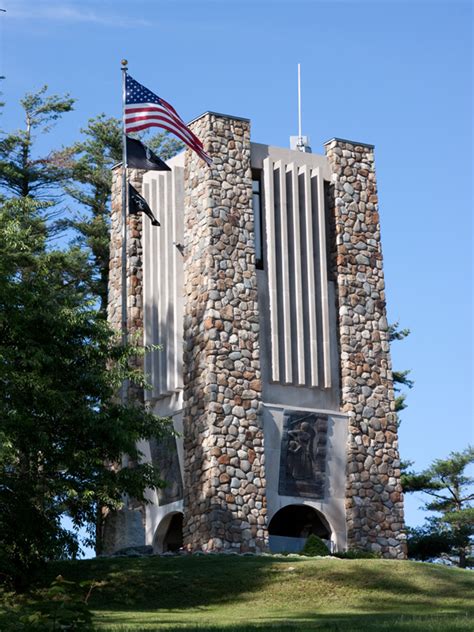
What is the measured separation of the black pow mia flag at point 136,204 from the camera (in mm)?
32781

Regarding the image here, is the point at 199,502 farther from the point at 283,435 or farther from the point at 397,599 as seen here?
the point at 397,599

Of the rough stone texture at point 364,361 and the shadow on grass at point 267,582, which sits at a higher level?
the rough stone texture at point 364,361

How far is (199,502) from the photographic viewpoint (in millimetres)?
30500

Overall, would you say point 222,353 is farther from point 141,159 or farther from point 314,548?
point 141,159

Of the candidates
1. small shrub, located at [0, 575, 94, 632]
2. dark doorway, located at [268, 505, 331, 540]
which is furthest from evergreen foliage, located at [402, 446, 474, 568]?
small shrub, located at [0, 575, 94, 632]

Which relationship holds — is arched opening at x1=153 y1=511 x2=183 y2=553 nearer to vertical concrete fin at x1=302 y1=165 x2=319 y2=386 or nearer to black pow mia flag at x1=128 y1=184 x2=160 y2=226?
vertical concrete fin at x1=302 y1=165 x2=319 y2=386

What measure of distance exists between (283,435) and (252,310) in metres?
3.03

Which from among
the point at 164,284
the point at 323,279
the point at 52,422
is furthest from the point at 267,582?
the point at 164,284

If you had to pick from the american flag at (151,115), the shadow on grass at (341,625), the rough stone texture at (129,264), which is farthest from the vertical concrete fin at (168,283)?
the shadow on grass at (341,625)

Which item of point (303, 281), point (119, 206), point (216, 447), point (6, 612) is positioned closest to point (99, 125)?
point (119, 206)

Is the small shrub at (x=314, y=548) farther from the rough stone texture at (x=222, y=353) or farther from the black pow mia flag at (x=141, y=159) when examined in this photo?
the black pow mia flag at (x=141, y=159)

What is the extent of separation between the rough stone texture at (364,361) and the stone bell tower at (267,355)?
0.12 ft

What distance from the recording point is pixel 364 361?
33.0m

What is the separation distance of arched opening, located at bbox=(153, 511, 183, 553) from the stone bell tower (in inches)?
1.9
